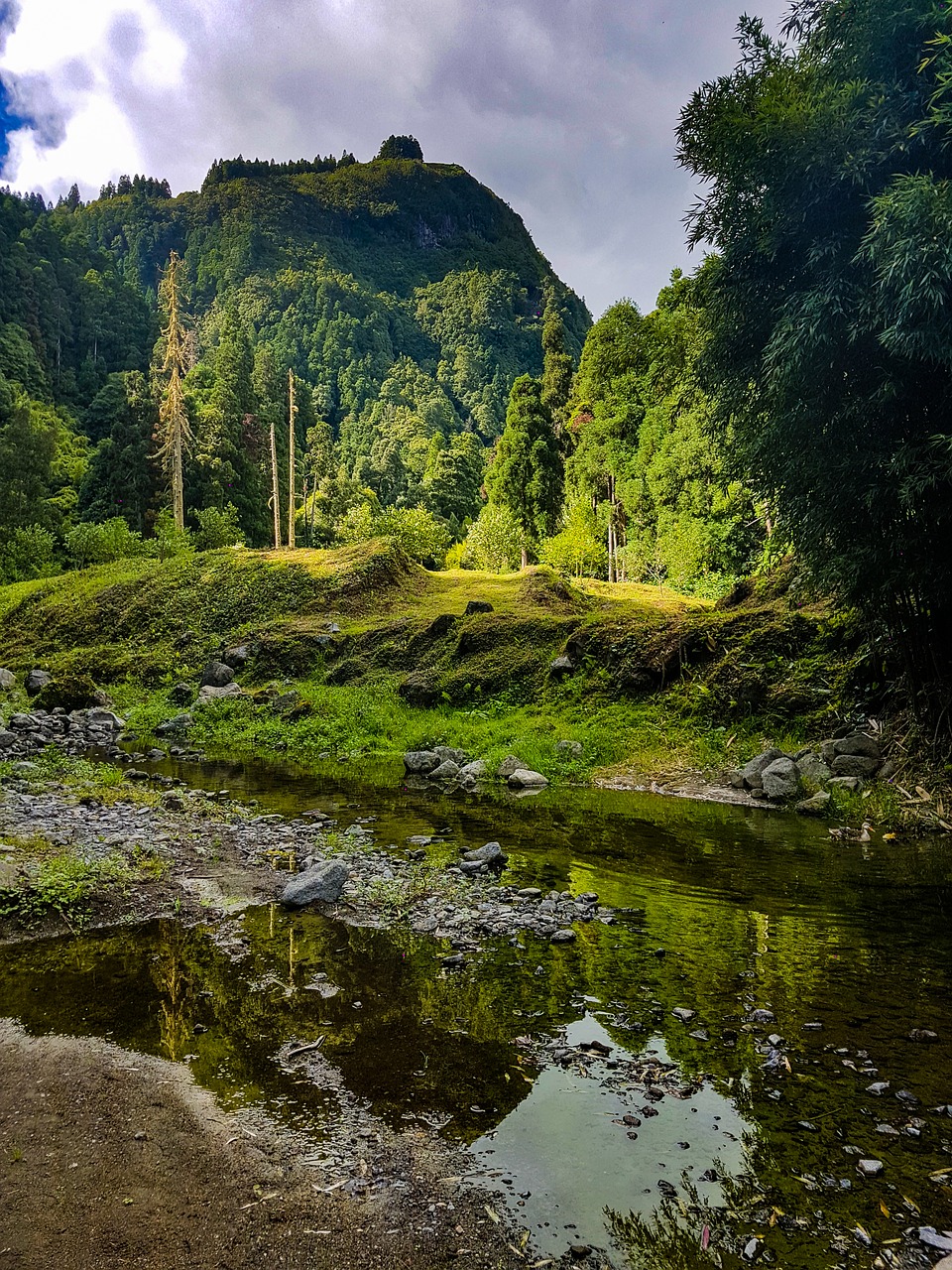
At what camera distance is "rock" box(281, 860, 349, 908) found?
665 cm

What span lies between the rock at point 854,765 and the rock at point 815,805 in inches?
28.8

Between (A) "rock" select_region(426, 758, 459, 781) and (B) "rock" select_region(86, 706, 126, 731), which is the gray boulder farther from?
(B) "rock" select_region(86, 706, 126, 731)

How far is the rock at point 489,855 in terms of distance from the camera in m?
8.09

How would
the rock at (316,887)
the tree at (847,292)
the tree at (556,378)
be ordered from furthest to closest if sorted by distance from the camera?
1. the tree at (556,378)
2. the tree at (847,292)
3. the rock at (316,887)

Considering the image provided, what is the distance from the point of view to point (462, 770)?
14461 mm

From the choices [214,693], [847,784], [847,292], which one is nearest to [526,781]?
[847,784]

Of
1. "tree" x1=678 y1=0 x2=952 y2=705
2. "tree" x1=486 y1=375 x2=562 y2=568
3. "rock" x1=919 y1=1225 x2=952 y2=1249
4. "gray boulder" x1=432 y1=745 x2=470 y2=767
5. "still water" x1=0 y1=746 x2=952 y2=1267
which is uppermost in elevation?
"tree" x1=486 y1=375 x2=562 y2=568

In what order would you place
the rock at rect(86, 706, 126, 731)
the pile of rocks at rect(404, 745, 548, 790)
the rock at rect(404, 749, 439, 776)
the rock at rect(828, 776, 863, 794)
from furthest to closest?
the rock at rect(86, 706, 126, 731), the rock at rect(404, 749, 439, 776), the pile of rocks at rect(404, 745, 548, 790), the rock at rect(828, 776, 863, 794)

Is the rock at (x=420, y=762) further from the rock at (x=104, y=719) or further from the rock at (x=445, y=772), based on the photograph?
the rock at (x=104, y=719)

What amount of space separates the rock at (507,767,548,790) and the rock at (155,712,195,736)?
9.82 meters

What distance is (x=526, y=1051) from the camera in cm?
436

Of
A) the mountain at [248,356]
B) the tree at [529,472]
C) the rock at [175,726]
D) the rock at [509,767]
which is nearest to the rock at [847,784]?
the rock at [509,767]

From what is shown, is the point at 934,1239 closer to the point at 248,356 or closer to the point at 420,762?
the point at 420,762

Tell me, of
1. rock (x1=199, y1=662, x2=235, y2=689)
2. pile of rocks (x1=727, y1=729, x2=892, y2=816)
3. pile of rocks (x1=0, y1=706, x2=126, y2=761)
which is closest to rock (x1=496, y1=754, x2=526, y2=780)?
pile of rocks (x1=727, y1=729, x2=892, y2=816)
